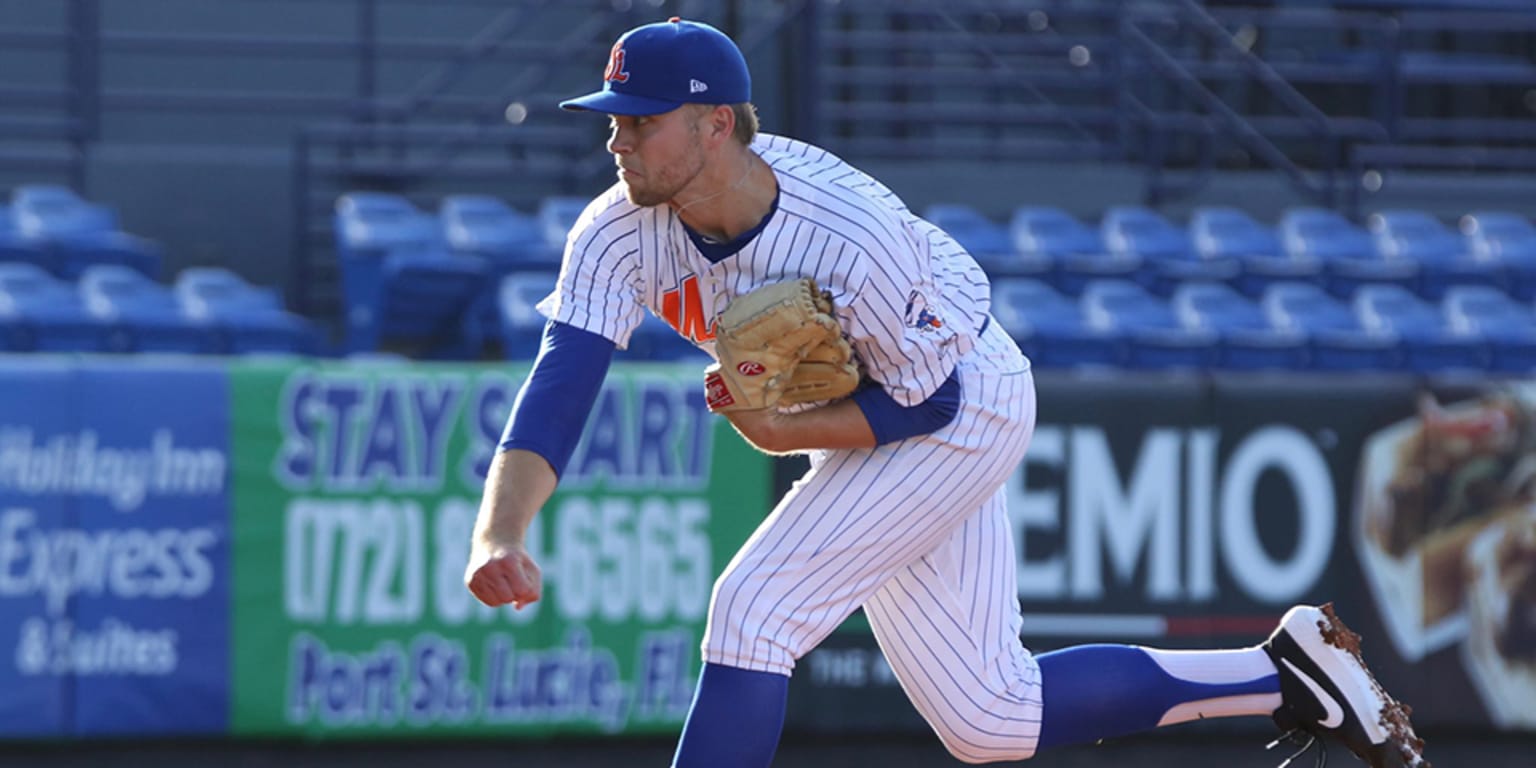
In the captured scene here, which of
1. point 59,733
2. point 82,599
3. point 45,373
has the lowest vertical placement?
point 59,733

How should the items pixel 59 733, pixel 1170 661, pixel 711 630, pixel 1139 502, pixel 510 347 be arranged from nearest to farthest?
pixel 711 630 < pixel 1170 661 < pixel 59 733 < pixel 1139 502 < pixel 510 347

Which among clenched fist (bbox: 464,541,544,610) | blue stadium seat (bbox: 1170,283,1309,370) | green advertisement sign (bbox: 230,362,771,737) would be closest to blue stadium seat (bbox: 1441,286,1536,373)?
blue stadium seat (bbox: 1170,283,1309,370)

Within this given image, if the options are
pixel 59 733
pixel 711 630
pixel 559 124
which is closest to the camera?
pixel 711 630

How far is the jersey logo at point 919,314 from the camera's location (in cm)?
377

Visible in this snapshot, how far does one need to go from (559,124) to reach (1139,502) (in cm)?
478

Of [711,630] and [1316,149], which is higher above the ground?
[1316,149]

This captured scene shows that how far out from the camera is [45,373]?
21.8 feet

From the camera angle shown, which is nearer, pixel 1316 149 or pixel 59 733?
pixel 59 733

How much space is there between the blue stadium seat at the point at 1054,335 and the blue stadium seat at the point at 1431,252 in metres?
2.31

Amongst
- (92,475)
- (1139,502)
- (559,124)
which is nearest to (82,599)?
(92,475)

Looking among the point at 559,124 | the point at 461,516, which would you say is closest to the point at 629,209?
the point at 461,516

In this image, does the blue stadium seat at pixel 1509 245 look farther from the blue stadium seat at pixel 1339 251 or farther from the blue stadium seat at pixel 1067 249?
the blue stadium seat at pixel 1067 249

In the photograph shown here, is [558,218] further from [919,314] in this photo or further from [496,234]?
[919,314]

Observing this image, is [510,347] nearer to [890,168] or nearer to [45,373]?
[45,373]
